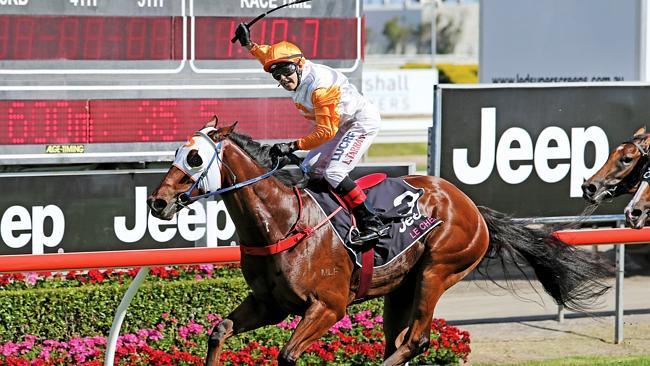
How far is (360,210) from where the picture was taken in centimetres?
575

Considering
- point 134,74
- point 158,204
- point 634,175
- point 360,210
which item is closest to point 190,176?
point 158,204

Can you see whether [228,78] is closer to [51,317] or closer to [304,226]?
[51,317]

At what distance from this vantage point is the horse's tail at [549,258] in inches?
255

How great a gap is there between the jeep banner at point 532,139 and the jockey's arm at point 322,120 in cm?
207

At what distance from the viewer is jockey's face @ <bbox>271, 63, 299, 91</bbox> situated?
5.50 meters

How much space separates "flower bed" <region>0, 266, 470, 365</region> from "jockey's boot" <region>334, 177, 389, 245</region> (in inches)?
54.3

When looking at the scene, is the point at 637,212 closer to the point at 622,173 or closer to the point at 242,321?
the point at 622,173

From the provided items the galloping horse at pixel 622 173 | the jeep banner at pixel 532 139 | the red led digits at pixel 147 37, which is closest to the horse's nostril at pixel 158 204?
the galloping horse at pixel 622 173

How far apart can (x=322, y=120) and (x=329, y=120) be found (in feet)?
0.10

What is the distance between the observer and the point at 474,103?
7.74 meters

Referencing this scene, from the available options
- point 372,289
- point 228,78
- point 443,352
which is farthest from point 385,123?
point 372,289

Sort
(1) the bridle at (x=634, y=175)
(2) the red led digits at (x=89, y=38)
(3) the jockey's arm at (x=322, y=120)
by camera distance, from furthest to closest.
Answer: (2) the red led digits at (x=89, y=38) < (1) the bridle at (x=634, y=175) < (3) the jockey's arm at (x=322, y=120)

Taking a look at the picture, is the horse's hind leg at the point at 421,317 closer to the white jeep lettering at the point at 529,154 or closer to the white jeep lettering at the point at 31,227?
the white jeep lettering at the point at 529,154

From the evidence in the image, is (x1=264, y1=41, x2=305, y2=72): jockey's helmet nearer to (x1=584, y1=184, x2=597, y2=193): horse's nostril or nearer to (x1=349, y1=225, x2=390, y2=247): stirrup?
(x1=349, y1=225, x2=390, y2=247): stirrup
